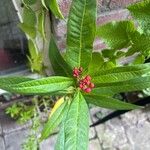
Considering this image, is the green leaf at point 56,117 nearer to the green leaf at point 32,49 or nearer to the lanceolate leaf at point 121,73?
the lanceolate leaf at point 121,73

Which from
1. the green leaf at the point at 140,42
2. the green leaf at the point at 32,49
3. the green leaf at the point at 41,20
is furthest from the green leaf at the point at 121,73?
the green leaf at the point at 32,49

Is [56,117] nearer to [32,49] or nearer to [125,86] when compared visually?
[125,86]

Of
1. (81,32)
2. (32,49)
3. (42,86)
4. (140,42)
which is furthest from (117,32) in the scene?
(32,49)

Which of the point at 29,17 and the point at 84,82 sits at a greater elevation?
the point at 29,17

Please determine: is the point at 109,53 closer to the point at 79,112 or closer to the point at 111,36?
the point at 111,36

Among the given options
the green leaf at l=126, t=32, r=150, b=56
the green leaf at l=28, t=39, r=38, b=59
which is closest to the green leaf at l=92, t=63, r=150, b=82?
the green leaf at l=126, t=32, r=150, b=56

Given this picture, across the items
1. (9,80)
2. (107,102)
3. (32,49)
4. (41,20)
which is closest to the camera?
(9,80)

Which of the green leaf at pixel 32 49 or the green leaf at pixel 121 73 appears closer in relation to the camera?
the green leaf at pixel 121 73
